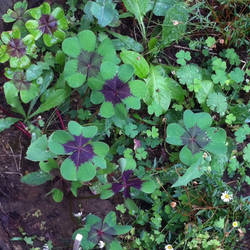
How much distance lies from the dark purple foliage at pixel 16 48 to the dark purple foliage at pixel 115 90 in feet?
2.35

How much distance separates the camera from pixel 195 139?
2.62m

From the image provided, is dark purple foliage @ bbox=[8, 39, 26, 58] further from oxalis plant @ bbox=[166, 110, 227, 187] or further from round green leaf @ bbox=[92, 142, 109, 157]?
oxalis plant @ bbox=[166, 110, 227, 187]

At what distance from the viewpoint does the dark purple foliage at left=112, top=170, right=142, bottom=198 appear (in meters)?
2.57

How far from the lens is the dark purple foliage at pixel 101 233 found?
2.51 metres

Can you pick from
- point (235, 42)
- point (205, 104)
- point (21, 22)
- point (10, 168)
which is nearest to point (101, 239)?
point (10, 168)

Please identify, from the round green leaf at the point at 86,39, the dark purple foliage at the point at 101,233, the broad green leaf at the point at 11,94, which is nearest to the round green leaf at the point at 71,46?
the round green leaf at the point at 86,39

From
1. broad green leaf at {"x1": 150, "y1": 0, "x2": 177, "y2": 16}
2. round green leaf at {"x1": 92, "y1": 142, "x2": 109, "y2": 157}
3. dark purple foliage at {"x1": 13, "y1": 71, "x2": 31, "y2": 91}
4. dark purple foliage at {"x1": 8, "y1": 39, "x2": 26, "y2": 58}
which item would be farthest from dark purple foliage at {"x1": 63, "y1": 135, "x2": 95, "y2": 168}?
broad green leaf at {"x1": 150, "y1": 0, "x2": 177, "y2": 16}

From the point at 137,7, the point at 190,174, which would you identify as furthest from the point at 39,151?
the point at 137,7

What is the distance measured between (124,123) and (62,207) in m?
0.80

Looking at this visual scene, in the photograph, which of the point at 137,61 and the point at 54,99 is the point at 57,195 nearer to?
the point at 54,99

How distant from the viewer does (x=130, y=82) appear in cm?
252

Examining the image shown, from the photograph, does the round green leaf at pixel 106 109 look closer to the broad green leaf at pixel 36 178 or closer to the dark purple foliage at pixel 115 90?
the dark purple foliage at pixel 115 90

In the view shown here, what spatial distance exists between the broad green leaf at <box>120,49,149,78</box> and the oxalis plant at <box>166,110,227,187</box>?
0.48 metres

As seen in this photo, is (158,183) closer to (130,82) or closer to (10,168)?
(130,82)
